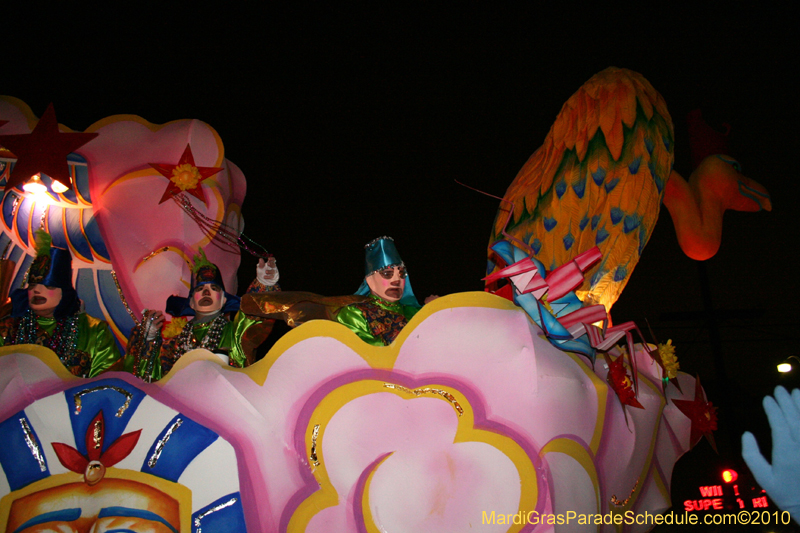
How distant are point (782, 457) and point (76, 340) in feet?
10.9

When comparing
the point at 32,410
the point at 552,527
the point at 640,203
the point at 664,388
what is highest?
the point at 640,203

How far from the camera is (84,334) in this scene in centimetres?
315

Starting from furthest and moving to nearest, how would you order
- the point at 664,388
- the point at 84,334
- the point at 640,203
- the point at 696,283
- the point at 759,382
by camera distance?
the point at 759,382
the point at 696,283
the point at 640,203
the point at 84,334
the point at 664,388

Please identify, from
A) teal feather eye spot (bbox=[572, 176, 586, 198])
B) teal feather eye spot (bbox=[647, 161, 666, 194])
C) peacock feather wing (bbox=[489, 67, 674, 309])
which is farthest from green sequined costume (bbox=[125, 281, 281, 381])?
teal feather eye spot (bbox=[647, 161, 666, 194])

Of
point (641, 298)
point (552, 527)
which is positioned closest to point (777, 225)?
point (641, 298)

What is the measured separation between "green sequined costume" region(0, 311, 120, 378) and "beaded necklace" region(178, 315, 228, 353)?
429 millimetres

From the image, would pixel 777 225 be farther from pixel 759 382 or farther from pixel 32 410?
pixel 32 410

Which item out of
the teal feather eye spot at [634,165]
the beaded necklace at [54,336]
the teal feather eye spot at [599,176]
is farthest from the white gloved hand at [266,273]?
the teal feather eye spot at [634,165]

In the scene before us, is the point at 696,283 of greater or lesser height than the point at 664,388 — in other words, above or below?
above

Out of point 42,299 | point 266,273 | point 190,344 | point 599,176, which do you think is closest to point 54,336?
point 42,299

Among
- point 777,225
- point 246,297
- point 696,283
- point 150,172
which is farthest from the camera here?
point 696,283

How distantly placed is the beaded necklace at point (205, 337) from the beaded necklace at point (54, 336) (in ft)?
1.86

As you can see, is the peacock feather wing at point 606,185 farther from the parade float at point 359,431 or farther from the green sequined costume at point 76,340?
the green sequined costume at point 76,340

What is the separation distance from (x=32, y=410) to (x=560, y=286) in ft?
6.93
